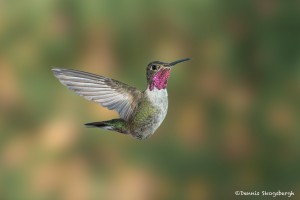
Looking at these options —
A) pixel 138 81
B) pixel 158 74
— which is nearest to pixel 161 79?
pixel 158 74

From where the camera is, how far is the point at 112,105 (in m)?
0.45

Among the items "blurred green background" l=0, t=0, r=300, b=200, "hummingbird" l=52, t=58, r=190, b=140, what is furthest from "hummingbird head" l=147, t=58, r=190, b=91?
"blurred green background" l=0, t=0, r=300, b=200

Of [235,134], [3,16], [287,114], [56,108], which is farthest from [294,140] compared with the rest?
[3,16]

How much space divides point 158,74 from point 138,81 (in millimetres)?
627

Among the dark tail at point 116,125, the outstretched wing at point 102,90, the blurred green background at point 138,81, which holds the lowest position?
the dark tail at point 116,125

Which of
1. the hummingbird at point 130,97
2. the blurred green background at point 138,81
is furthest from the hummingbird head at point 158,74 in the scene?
the blurred green background at point 138,81

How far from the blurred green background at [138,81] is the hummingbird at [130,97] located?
1.86 feet

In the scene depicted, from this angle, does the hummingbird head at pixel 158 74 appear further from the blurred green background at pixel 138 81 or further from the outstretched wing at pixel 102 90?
the blurred green background at pixel 138 81

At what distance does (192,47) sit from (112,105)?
0.79 metres

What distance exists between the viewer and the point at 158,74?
1.43 ft

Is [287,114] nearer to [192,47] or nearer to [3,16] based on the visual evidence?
[192,47]

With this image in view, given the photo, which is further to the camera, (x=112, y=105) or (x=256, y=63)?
(x=256, y=63)

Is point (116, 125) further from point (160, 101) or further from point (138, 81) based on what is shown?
point (138, 81)

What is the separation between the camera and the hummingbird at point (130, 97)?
42 cm
